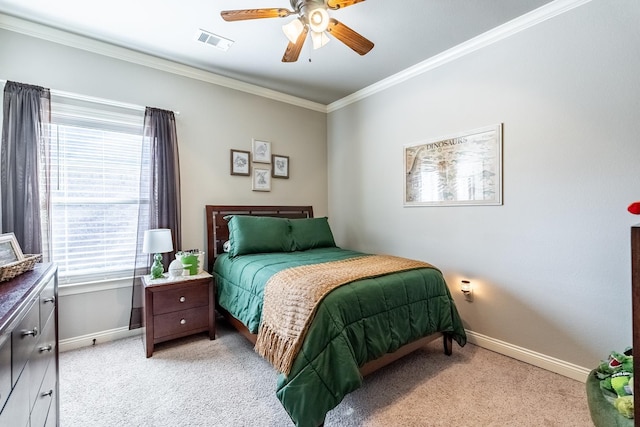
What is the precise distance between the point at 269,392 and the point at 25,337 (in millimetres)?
1469

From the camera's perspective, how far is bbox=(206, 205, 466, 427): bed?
5.37ft

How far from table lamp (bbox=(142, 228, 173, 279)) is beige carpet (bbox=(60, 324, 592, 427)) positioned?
70 cm

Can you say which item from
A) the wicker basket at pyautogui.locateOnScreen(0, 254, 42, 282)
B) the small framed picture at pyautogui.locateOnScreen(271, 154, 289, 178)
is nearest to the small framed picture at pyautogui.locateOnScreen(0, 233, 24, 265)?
the wicker basket at pyautogui.locateOnScreen(0, 254, 42, 282)

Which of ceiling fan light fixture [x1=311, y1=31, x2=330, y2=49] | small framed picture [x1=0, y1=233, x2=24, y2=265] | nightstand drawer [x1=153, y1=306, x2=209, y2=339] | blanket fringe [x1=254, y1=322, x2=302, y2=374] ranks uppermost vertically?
ceiling fan light fixture [x1=311, y1=31, x2=330, y2=49]

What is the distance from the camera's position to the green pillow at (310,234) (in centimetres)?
338

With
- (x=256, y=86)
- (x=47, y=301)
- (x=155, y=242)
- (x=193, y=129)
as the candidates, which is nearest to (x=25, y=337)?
(x=47, y=301)

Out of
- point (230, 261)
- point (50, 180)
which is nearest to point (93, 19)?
point (50, 180)

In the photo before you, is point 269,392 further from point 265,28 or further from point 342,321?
point 265,28

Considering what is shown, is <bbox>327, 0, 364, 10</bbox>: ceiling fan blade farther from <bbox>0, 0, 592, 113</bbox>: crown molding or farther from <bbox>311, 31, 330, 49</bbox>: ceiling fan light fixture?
<bbox>0, 0, 592, 113</bbox>: crown molding

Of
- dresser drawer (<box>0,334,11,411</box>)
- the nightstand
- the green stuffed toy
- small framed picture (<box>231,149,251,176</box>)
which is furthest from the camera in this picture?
small framed picture (<box>231,149,251,176</box>)

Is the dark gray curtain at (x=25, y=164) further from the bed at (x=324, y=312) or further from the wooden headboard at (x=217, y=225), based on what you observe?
the bed at (x=324, y=312)

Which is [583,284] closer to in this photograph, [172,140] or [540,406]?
[540,406]

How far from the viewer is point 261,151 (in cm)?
378

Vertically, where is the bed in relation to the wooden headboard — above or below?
below
